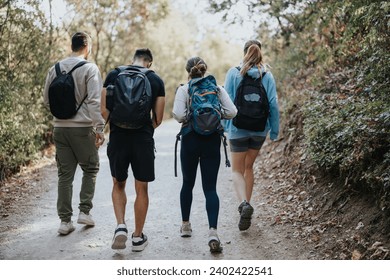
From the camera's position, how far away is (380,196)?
204 inches

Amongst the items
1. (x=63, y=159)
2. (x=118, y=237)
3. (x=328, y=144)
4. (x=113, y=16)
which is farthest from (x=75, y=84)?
(x=113, y=16)

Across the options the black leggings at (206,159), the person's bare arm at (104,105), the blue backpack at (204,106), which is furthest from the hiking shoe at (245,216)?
the person's bare arm at (104,105)

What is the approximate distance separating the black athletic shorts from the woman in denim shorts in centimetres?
134

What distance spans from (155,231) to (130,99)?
200cm

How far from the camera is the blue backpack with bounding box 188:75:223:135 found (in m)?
5.24

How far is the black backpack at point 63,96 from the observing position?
5.66 m

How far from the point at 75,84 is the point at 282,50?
31.2 feet

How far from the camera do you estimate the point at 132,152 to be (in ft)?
17.3

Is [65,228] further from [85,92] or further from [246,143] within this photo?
[246,143]

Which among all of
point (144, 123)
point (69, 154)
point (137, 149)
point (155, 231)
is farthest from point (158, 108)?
point (155, 231)

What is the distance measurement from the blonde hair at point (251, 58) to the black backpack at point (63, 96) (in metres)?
2.04

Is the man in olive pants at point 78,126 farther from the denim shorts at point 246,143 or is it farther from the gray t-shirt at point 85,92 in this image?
the denim shorts at point 246,143

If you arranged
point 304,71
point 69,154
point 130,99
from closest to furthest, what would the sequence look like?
point 130,99 < point 69,154 < point 304,71
